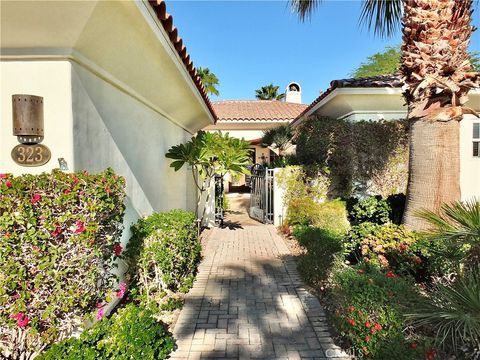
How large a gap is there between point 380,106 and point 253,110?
1503 cm

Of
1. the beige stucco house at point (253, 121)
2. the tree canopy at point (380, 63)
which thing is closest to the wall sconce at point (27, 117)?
the beige stucco house at point (253, 121)

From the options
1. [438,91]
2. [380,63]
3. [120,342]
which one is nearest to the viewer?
[120,342]

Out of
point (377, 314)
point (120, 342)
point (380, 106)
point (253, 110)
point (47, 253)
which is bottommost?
point (120, 342)

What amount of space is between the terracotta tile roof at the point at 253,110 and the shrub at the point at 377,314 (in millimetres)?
18229

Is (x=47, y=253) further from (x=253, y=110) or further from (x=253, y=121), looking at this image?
(x=253, y=110)

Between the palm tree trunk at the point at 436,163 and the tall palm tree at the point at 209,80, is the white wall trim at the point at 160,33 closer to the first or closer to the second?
the palm tree trunk at the point at 436,163

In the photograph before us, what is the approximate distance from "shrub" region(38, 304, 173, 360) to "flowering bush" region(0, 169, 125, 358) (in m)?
0.27

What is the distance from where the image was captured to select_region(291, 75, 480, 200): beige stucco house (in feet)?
30.8

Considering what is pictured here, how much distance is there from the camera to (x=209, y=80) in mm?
20672

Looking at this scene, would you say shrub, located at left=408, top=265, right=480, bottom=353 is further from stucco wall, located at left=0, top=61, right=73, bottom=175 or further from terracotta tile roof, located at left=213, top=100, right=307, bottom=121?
terracotta tile roof, located at left=213, top=100, right=307, bottom=121

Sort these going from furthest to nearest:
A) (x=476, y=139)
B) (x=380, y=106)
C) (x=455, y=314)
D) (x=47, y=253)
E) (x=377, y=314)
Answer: (x=476, y=139) < (x=380, y=106) < (x=377, y=314) < (x=47, y=253) < (x=455, y=314)

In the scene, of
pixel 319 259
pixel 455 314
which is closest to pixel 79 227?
pixel 455 314

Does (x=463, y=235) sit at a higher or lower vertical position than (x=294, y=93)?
lower

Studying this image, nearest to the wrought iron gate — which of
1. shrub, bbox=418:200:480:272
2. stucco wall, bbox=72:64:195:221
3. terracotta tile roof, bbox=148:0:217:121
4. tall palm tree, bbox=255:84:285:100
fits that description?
stucco wall, bbox=72:64:195:221
